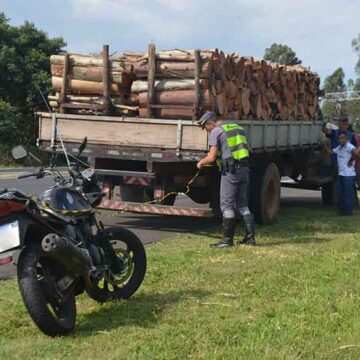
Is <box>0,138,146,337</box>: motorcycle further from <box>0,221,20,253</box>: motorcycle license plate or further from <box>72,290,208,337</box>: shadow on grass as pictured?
<box>72,290,208,337</box>: shadow on grass

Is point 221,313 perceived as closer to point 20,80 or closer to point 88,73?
point 88,73

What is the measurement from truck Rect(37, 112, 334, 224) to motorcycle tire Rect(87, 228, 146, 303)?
3.28 m

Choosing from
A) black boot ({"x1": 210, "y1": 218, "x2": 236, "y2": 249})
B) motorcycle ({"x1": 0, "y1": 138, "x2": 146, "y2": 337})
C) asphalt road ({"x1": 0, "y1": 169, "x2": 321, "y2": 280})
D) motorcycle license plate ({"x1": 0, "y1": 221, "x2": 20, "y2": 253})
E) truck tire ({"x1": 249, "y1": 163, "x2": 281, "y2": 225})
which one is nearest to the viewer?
motorcycle license plate ({"x1": 0, "y1": 221, "x2": 20, "y2": 253})

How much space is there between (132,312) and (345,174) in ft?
26.2

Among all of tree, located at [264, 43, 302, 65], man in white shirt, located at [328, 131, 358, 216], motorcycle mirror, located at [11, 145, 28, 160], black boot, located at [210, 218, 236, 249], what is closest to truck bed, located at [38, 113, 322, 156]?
black boot, located at [210, 218, 236, 249]

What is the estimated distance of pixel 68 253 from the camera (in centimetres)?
464

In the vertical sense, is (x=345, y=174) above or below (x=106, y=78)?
below

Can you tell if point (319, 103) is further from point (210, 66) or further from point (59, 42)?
point (59, 42)

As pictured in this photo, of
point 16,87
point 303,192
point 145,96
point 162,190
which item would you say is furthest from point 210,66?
point 16,87

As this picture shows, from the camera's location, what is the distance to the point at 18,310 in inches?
211

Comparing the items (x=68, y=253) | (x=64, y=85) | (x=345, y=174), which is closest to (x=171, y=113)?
(x=64, y=85)

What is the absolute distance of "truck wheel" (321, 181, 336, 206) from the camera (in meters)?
14.1

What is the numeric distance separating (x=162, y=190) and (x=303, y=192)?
30.4 ft

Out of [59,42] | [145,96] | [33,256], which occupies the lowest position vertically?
[33,256]
